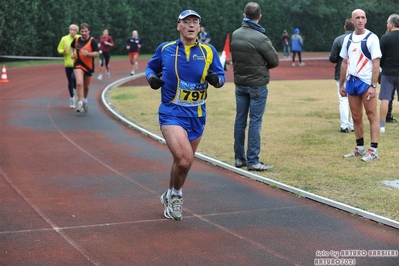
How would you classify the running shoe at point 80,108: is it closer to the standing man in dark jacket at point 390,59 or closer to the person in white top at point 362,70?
the standing man in dark jacket at point 390,59

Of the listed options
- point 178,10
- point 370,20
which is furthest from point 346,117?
point 370,20

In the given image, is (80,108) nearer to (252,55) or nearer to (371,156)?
(252,55)

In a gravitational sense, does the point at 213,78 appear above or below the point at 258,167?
above

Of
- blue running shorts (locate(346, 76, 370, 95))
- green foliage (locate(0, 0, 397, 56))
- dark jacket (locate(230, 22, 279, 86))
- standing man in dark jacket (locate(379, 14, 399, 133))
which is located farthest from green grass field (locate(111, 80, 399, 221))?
green foliage (locate(0, 0, 397, 56))

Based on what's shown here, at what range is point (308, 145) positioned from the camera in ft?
41.2

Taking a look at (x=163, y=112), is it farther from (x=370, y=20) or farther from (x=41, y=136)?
(x=370, y=20)

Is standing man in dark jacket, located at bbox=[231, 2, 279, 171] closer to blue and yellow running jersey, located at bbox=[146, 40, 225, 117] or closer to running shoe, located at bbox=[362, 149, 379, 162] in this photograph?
running shoe, located at bbox=[362, 149, 379, 162]

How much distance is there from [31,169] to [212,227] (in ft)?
13.0

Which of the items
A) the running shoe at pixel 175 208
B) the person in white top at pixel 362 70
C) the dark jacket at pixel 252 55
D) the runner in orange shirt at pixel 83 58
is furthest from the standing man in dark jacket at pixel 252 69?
the runner in orange shirt at pixel 83 58

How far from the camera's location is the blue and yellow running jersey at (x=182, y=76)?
7617mm

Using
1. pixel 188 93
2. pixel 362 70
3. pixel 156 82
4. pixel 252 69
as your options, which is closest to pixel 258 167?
pixel 252 69

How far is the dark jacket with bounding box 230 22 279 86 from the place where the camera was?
10.2m

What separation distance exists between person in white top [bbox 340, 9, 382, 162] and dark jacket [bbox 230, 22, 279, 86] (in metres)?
1.31

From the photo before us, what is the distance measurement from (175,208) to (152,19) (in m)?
40.0
